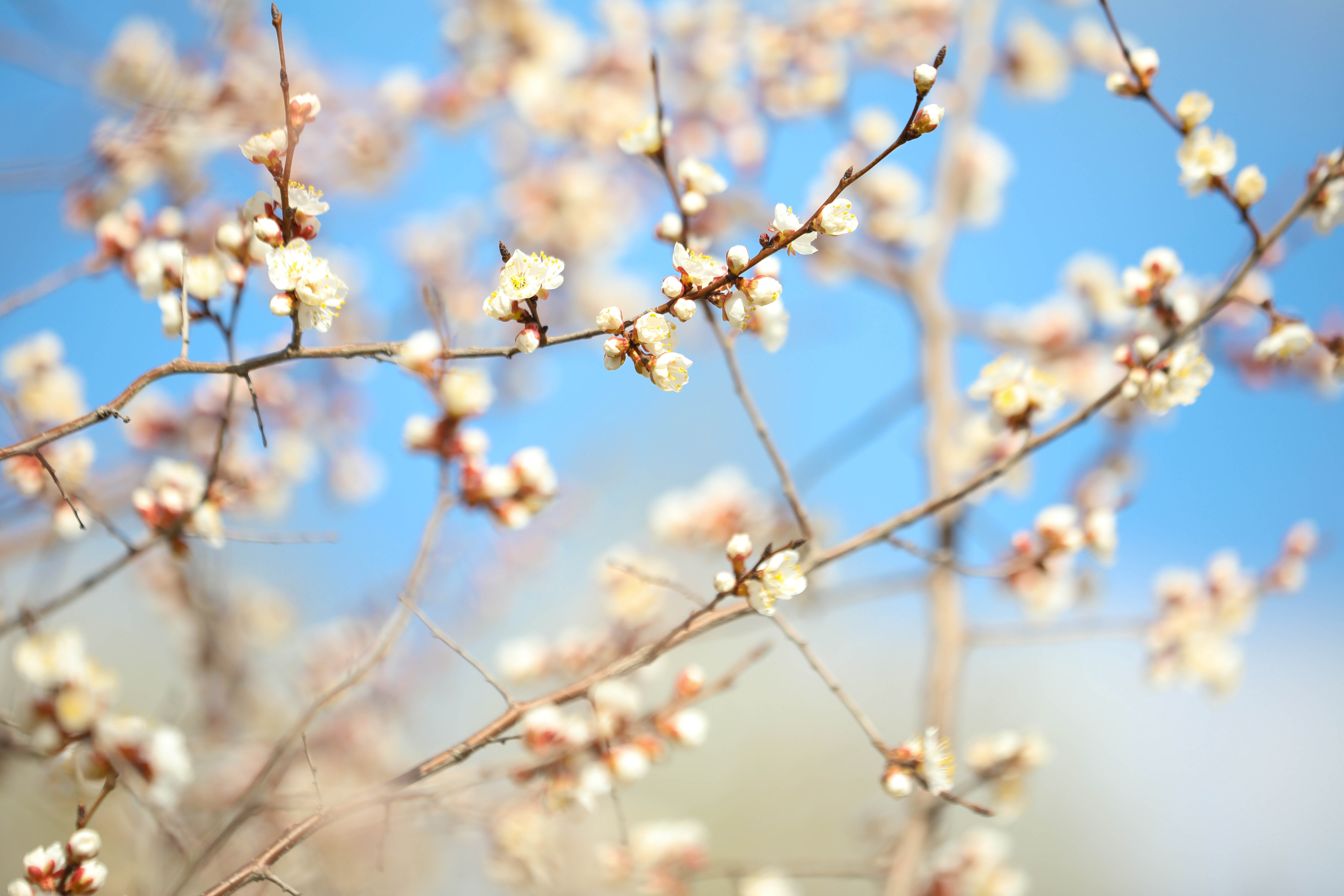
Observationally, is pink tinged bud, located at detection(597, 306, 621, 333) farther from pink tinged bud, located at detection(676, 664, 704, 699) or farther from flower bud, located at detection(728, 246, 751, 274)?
pink tinged bud, located at detection(676, 664, 704, 699)

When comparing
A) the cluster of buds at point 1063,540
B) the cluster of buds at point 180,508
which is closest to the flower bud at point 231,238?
the cluster of buds at point 180,508

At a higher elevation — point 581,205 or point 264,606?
point 581,205

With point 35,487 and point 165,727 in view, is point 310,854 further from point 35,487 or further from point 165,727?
point 35,487

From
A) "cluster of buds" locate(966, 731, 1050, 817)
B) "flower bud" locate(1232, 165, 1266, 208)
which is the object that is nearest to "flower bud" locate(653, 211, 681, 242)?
"flower bud" locate(1232, 165, 1266, 208)

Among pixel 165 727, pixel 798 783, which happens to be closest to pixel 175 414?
pixel 165 727

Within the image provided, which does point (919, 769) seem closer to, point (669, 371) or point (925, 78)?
point (669, 371)
